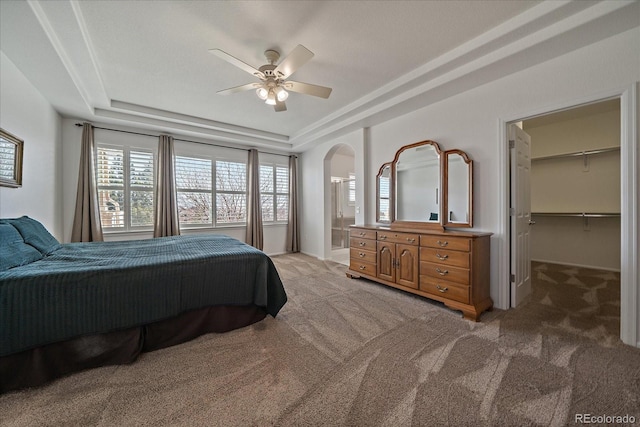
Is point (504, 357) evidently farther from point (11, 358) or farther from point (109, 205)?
point (109, 205)

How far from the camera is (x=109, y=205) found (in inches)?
158

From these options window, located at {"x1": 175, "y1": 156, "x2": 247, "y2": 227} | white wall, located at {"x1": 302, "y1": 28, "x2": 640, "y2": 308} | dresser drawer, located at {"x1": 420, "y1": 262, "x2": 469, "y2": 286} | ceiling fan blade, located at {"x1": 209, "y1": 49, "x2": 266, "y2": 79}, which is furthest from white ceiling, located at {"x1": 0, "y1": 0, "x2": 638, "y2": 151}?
dresser drawer, located at {"x1": 420, "y1": 262, "x2": 469, "y2": 286}

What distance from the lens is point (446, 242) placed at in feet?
8.61

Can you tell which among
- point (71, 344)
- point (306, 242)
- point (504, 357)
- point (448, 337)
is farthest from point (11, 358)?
point (306, 242)

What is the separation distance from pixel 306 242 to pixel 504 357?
14.4 ft

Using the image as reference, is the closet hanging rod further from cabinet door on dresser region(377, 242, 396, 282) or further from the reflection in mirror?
cabinet door on dresser region(377, 242, 396, 282)

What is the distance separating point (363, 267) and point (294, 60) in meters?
2.77

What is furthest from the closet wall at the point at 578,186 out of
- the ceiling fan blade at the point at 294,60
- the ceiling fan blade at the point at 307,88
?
the ceiling fan blade at the point at 294,60

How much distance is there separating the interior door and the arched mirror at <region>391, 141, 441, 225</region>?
0.75m

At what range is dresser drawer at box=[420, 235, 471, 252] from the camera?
8.13 feet

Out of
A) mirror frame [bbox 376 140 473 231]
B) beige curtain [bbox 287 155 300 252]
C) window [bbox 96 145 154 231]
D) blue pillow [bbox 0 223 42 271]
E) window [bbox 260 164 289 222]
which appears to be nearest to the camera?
blue pillow [bbox 0 223 42 271]

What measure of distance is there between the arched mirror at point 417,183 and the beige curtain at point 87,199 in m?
4.67

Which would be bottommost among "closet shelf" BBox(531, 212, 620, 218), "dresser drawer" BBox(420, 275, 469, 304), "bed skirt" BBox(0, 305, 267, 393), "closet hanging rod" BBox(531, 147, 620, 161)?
"bed skirt" BBox(0, 305, 267, 393)

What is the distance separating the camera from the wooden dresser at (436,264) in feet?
8.07
